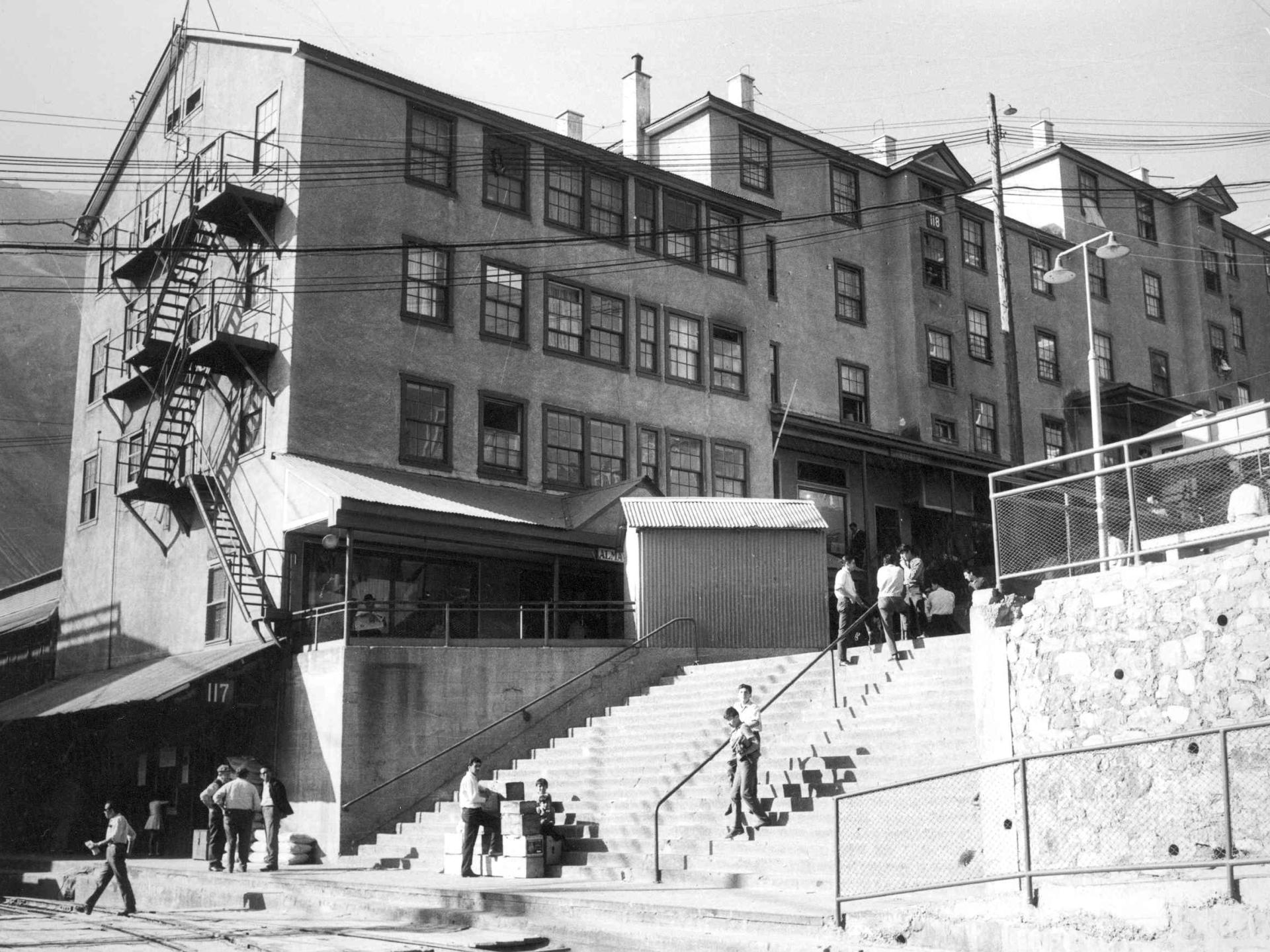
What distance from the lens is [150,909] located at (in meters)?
20.6

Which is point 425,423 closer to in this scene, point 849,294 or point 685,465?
point 685,465

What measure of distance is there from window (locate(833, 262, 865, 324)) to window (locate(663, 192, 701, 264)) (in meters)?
5.60

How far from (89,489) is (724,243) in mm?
18252

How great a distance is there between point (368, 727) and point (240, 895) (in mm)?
5133

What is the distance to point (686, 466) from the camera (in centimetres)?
3434

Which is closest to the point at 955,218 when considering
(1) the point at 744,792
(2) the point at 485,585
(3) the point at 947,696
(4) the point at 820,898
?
(2) the point at 485,585

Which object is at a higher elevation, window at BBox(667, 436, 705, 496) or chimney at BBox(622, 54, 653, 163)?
chimney at BBox(622, 54, 653, 163)

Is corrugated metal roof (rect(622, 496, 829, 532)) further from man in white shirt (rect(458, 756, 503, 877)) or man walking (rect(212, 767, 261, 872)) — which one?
man walking (rect(212, 767, 261, 872))

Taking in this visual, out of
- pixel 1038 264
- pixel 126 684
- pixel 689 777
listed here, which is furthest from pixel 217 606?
pixel 1038 264

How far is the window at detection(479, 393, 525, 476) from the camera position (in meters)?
30.9

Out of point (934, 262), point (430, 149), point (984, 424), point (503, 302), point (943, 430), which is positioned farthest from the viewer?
point (984, 424)

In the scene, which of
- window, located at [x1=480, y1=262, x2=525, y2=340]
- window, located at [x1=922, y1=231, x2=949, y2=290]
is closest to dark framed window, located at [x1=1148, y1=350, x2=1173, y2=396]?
window, located at [x1=922, y1=231, x2=949, y2=290]

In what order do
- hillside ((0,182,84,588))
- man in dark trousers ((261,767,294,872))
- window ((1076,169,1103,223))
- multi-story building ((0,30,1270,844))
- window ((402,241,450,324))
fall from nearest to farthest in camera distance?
man in dark trousers ((261,767,294,872)) < multi-story building ((0,30,1270,844)) < window ((402,241,450,324)) < window ((1076,169,1103,223)) < hillside ((0,182,84,588))

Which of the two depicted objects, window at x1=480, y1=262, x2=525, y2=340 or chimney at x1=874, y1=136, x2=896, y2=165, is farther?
chimney at x1=874, y1=136, x2=896, y2=165
